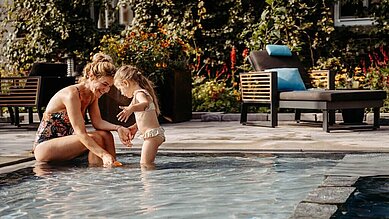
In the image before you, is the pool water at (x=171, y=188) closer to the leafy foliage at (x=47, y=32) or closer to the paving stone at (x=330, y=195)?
the paving stone at (x=330, y=195)

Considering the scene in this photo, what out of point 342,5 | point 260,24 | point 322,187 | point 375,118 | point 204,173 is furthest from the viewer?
point 342,5

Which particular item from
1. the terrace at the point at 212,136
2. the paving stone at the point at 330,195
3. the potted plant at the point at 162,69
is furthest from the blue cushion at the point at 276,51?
the paving stone at the point at 330,195

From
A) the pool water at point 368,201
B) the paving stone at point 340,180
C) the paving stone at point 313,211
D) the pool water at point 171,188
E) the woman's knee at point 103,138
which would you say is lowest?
the pool water at point 171,188

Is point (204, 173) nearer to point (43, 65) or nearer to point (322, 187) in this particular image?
point (322, 187)

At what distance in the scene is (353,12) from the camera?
12758mm

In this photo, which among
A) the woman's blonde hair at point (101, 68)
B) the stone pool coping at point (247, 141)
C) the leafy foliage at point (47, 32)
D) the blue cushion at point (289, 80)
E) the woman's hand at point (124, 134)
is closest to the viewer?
the woman's blonde hair at point (101, 68)

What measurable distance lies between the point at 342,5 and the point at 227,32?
92.0 inches

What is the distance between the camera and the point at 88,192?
3580mm

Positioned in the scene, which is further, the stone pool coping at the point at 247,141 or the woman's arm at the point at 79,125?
the stone pool coping at the point at 247,141

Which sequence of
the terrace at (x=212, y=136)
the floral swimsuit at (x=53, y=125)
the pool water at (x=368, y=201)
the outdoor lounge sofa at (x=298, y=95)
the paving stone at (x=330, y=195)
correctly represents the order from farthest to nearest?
the outdoor lounge sofa at (x=298, y=95) → the floral swimsuit at (x=53, y=125) → the terrace at (x=212, y=136) → the paving stone at (x=330, y=195) → the pool water at (x=368, y=201)

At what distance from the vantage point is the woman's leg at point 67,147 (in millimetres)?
4680

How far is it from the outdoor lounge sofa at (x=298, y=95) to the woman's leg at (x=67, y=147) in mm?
3249

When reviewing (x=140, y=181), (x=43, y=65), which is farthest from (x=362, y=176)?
(x=43, y=65)

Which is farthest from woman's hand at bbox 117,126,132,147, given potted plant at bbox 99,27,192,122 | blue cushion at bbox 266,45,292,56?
blue cushion at bbox 266,45,292,56
